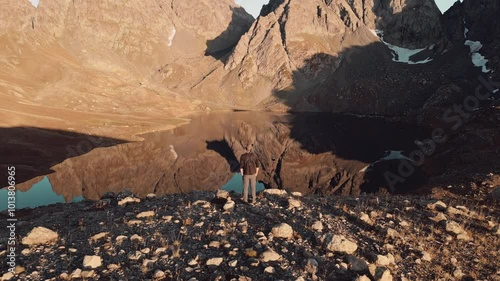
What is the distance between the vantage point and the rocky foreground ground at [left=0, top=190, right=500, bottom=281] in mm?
10617

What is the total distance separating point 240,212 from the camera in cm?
1628

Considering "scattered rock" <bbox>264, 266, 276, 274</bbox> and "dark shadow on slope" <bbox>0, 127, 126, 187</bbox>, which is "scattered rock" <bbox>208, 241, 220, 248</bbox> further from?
"dark shadow on slope" <bbox>0, 127, 126, 187</bbox>

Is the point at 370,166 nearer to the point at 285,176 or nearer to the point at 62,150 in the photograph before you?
A: the point at 285,176

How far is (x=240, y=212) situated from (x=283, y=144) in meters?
76.3

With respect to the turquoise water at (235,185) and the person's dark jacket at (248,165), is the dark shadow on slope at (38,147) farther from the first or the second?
the person's dark jacket at (248,165)

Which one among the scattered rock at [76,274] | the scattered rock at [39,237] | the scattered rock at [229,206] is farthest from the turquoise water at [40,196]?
the scattered rock at [76,274]

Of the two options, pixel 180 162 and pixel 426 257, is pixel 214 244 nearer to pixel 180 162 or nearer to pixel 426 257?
pixel 426 257

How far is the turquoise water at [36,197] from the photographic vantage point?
39.8 meters

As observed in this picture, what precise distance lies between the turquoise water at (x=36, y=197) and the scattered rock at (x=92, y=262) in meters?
34.0

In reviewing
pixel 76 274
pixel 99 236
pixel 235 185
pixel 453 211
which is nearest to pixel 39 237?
pixel 99 236

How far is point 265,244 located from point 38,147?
252 feet

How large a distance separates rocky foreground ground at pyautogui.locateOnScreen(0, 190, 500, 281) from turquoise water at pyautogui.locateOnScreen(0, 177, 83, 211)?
2612 centimetres

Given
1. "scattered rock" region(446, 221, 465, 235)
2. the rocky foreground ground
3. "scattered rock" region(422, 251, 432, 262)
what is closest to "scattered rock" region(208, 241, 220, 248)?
the rocky foreground ground

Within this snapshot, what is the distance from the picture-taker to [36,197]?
43562 millimetres
